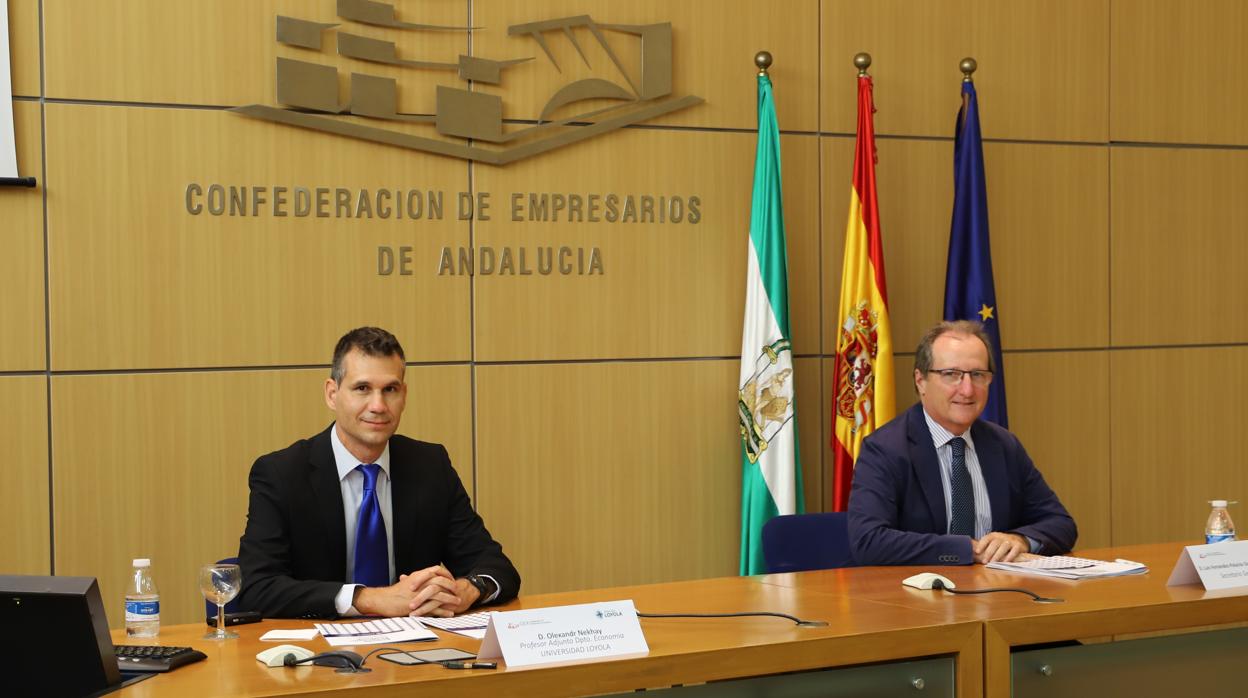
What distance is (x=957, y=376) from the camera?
3844 mm

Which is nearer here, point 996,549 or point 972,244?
point 996,549

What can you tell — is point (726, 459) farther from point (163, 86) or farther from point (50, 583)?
point (50, 583)

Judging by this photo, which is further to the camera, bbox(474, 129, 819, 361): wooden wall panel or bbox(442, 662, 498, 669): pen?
bbox(474, 129, 819, 361): wooden wall panel

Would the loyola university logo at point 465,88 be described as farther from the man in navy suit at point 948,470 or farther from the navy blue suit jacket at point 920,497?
the navy blue suit jacket at point 920,497

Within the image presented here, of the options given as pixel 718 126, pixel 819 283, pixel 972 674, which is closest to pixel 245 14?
pixel 718 126

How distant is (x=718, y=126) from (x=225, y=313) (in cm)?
203

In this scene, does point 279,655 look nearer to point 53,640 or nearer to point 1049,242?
point 53,640

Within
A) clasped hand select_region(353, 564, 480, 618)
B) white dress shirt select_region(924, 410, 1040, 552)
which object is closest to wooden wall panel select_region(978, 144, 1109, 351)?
white dress shirt select_region(924, 410, 1040, 552)

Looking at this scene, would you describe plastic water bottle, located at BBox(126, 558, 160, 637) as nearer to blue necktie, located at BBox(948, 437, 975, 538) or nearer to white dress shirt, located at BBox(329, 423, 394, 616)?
white dress shirt, located at BBox(329, 423, 394, 616)

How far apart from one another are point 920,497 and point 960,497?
0.13 metres

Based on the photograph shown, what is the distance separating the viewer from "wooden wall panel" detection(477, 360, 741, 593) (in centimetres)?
485

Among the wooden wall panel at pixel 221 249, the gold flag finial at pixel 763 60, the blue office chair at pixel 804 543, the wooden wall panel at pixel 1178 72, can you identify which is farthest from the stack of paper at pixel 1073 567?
the wooden wall panel at pixel 1178 72

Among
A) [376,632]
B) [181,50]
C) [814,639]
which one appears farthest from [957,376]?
[181,50]

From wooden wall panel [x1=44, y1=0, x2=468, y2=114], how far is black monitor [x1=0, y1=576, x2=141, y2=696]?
251cm
